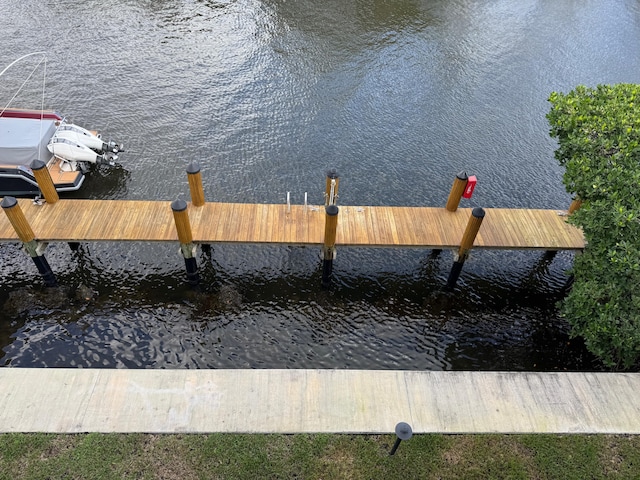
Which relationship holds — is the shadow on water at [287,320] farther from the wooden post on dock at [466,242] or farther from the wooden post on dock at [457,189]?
the wooden post on dock at [457,189]

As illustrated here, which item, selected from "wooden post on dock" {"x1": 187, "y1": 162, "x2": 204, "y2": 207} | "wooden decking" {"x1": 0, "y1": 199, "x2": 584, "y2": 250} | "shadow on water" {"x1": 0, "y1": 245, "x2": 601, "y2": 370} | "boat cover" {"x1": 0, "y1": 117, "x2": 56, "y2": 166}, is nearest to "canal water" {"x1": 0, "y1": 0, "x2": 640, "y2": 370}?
"shadow on water" {"x1": 0, "y1": 245, "x2": 601, "y2": 370}

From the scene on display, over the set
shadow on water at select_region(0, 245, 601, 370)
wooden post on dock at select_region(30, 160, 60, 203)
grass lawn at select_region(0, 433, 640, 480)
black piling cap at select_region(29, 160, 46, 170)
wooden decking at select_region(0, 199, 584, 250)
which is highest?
black piling cap at select_region(29, 160, 46, 170)

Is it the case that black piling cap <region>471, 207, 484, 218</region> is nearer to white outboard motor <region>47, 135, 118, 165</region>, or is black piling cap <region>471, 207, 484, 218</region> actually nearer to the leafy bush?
the leafy bush

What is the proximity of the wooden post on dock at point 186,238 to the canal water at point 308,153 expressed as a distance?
34.5 inches

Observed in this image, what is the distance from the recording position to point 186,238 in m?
14.4

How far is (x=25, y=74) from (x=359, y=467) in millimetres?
27435

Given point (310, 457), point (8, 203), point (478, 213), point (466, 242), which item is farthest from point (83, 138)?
point (310, 457)

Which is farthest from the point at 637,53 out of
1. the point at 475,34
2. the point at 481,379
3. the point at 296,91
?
the point at 481,379

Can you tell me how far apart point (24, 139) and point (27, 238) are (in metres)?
6.41

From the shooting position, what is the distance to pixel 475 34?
32281mm

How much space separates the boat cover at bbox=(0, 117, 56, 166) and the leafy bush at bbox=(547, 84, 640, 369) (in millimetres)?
19234

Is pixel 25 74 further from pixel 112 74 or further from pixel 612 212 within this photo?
pixel 612 212

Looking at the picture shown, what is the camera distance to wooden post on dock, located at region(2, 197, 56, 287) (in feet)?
43.8

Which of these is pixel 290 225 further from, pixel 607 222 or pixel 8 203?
pixel 607 222
